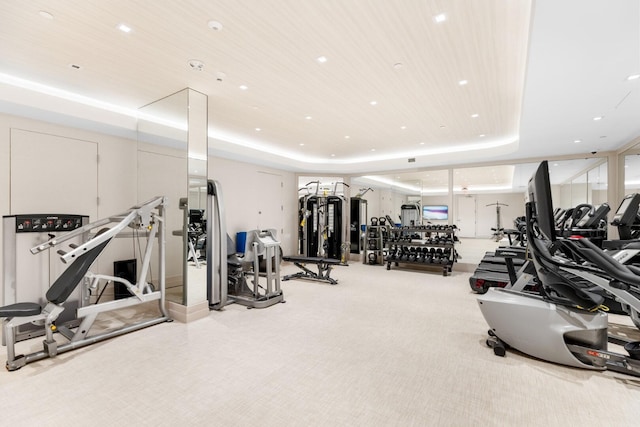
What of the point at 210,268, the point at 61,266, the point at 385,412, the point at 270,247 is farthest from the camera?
the point at 270,247

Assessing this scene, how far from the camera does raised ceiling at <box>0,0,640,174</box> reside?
7.65ft

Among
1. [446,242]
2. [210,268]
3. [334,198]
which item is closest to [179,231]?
[210,268]

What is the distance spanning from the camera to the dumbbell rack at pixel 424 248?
6.72 meters

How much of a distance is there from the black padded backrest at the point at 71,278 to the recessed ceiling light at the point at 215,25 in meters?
2.39

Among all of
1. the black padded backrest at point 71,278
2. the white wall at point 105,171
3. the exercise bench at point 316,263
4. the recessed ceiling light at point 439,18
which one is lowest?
the exercise bench at point 316,263

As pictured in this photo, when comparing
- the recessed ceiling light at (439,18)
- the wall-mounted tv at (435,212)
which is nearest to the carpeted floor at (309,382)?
the recessed ceiling light at (439,18)

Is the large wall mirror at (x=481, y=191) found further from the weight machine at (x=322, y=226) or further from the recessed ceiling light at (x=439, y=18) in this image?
the recessed ceiling light at (x=439, y=18)

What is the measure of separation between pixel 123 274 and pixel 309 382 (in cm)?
363

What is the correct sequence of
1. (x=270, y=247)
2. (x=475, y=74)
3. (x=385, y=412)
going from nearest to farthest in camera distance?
(x=385, y=412), (x=475, y=74), (x=270, y=247)

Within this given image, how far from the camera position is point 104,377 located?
7.91 feet

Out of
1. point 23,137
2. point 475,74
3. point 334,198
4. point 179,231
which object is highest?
point 475,74

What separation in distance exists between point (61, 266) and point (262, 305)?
103 inches

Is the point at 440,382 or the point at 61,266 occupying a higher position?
the point at 61,266

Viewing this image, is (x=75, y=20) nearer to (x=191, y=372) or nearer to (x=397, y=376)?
A: (x=191, y=372)
